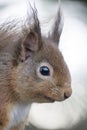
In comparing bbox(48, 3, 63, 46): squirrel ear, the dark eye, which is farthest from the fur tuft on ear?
the dark eye

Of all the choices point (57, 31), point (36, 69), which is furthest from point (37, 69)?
point (57, 31)

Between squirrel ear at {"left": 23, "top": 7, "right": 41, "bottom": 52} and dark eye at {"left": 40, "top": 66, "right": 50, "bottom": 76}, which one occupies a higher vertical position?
squirrel ear at {"left": 23, "top": 7, "right": 41, "bottom": 52}

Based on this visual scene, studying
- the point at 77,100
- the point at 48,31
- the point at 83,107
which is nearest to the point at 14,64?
the point at 48,31

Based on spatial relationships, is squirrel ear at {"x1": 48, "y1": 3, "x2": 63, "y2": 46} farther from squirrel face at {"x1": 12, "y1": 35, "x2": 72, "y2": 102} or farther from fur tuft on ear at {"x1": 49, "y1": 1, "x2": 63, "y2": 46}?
squirrel face at {"x1": 12, "y1": 35, "x2": 72, "y2": 102}

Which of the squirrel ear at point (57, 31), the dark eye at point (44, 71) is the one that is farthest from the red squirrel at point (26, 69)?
the squirrel ear at point (57, 31)

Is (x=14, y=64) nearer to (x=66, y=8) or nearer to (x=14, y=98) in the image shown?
(x=14, y=98)

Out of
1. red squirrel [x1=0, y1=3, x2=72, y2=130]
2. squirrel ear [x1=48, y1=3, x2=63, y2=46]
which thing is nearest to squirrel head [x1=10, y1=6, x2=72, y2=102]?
red squirrel [x1=0, y1=3, x2=72, y2=130]

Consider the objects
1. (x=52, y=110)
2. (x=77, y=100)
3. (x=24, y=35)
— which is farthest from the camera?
(x=52, y=110)

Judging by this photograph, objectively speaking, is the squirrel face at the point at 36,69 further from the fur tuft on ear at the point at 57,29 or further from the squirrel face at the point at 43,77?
the fur tuft on ear at the point at 57,29

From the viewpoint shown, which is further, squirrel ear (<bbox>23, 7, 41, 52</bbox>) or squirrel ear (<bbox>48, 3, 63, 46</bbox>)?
squirrel ear (<bbox>48, 3, 63, 46</bbox>)
